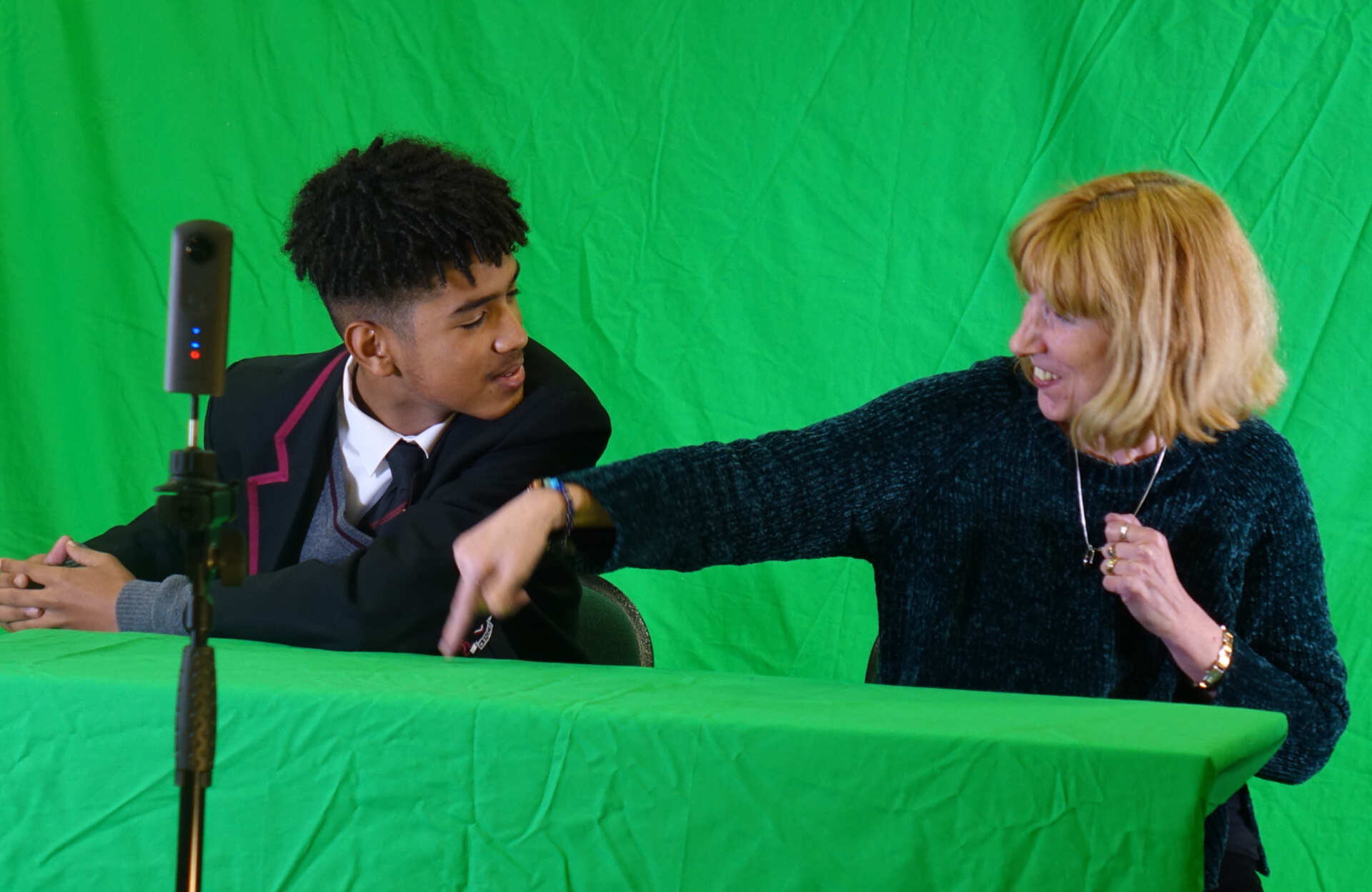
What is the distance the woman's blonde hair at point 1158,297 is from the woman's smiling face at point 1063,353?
12 mm

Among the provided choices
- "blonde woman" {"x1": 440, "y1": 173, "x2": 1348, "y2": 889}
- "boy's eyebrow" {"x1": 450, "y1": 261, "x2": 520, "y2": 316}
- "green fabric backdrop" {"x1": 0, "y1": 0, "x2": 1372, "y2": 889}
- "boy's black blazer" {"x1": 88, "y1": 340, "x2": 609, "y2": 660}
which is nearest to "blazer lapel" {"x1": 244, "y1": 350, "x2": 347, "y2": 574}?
"boy's black blazer" {"x1": 88, "y1": 340, "x2": 609, "y2": 660}

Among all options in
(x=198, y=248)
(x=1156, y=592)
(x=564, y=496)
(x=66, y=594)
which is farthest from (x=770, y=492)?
(x=66, y=594)

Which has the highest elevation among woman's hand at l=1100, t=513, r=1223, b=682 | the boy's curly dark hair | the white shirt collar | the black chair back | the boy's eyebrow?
the boy's curly dark hair

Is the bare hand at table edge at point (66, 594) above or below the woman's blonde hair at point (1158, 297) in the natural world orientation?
below

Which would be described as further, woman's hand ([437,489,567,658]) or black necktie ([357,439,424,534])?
black necktie ([357,439,424,534])

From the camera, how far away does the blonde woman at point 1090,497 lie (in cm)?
135

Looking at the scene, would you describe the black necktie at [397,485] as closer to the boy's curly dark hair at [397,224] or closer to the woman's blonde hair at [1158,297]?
the boy's curly dark hair at [397,224]

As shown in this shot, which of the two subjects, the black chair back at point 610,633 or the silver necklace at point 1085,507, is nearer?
the silver necklace at point 1085,507

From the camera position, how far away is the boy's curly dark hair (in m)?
1.67

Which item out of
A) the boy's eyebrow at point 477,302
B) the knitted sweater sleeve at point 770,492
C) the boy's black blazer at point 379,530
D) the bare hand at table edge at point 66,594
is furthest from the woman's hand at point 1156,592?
the bare hand at table edge at point 66,594

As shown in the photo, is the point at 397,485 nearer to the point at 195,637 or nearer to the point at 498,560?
the point at 498,560

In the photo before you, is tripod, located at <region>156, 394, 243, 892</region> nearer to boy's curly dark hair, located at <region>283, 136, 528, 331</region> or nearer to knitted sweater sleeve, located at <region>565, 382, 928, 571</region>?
knitted sweater sleeve, located at <region>565, 382, 928, 571</region>

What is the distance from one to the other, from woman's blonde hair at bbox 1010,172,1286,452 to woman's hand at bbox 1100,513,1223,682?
126 mm

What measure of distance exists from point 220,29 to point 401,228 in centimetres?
120
